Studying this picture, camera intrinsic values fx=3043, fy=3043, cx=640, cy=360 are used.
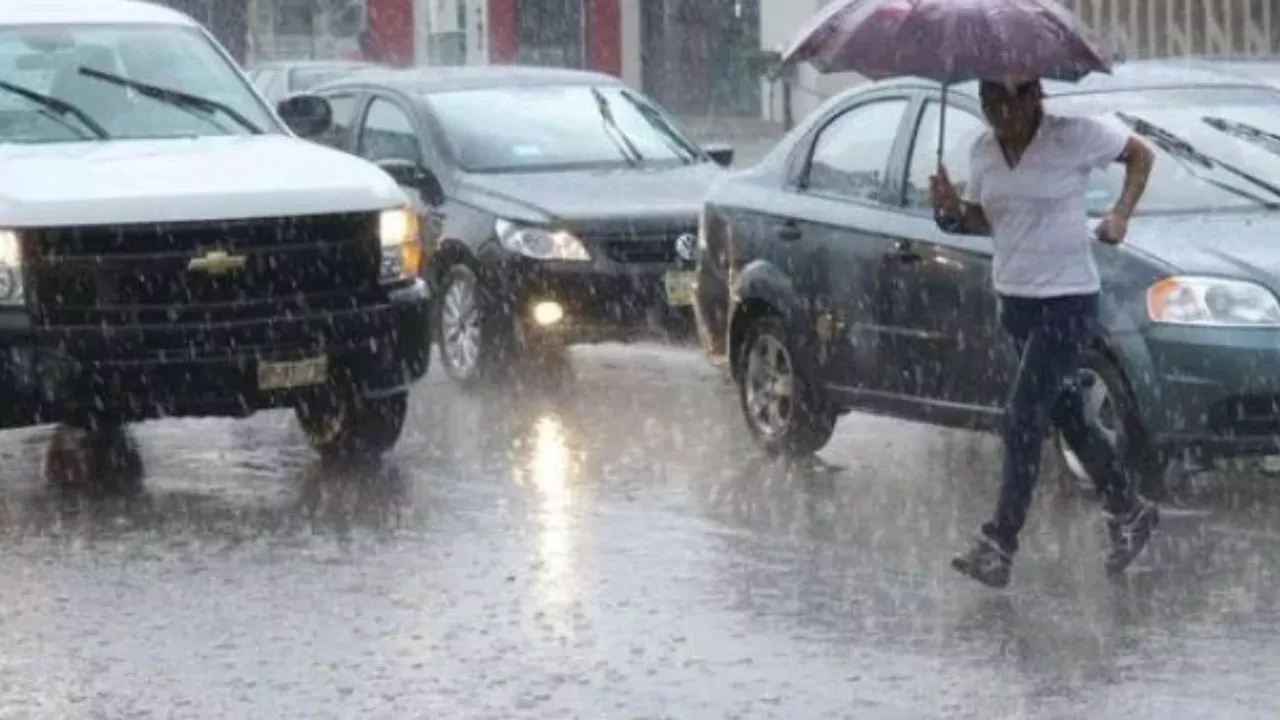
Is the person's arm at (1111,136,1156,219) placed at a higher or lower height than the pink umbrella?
lower

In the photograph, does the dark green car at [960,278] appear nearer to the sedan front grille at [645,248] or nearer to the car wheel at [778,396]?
the car wheel at [778,396]

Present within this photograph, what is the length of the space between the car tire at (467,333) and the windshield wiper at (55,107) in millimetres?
3373

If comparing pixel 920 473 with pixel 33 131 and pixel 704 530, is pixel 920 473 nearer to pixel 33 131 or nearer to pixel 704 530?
pixel 704 530

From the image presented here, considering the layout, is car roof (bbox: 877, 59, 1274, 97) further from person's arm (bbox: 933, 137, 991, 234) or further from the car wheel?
person's arm (bbox: 933, 137, 991, 234)

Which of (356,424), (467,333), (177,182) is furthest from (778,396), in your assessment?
(467,333)

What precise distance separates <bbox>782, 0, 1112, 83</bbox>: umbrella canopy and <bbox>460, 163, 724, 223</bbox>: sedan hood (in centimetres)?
553

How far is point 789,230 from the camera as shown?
38.9 ft

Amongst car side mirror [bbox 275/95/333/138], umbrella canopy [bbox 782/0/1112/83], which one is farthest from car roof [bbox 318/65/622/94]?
umbrella canopy [bbox 782/0/1112/83]

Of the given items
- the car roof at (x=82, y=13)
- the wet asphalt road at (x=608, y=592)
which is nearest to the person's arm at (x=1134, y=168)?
the wet asphalt road at (x=608, y=592)

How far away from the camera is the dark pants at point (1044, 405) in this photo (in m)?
9.11

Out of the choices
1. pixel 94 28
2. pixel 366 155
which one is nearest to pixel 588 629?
pixel 94 28

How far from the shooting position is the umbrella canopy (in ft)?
29.5

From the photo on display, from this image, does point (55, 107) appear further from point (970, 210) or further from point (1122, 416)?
point (1122, 416)

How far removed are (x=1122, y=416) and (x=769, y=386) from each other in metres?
2.33
